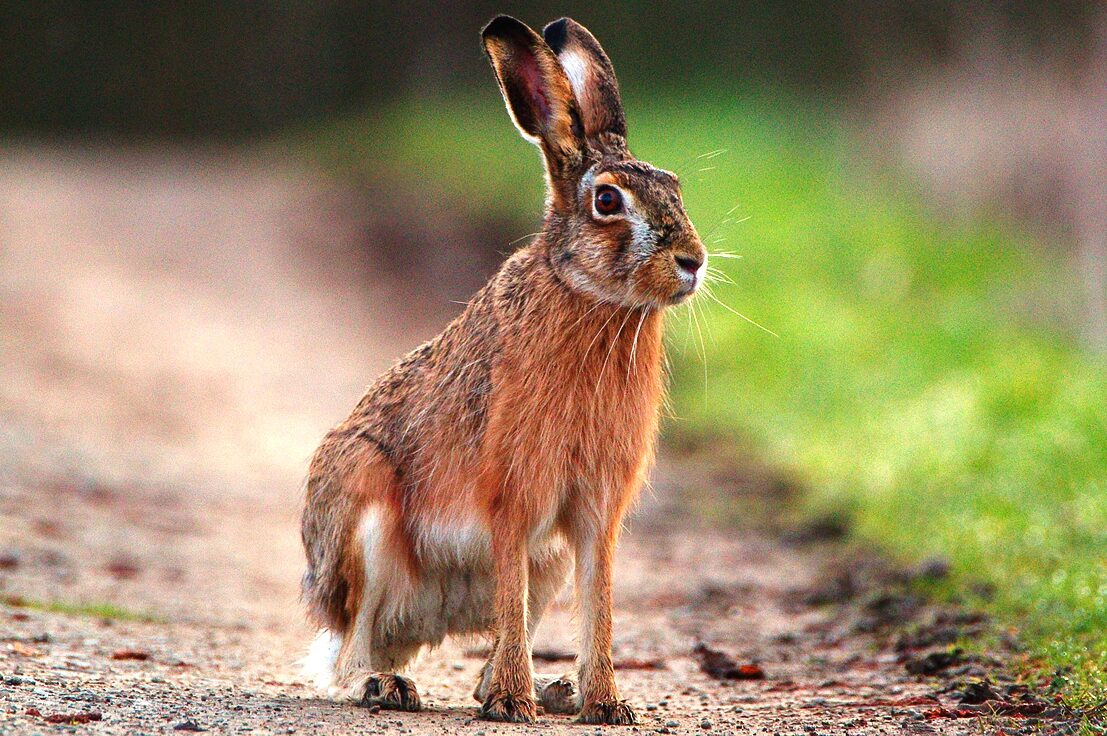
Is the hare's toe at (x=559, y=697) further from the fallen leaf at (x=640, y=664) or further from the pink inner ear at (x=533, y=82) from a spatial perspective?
the pink inner ear at (x=533, y=82)

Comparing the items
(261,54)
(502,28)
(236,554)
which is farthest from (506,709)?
(261,54)

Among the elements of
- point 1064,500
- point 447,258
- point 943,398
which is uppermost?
point 447,258

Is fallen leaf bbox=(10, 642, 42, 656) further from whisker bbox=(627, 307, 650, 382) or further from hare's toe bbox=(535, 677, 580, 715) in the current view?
whisker bbox=(627, 307, 650, 382)

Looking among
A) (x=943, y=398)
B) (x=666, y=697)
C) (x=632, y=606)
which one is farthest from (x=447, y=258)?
(x=666, y=697)

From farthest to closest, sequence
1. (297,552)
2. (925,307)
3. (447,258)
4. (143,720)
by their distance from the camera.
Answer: (447,258) → (925,307) → (297,552) → (143,720)

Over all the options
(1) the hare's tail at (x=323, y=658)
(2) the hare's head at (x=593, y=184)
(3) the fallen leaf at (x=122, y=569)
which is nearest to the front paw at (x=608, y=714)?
(1) the hare's tail at (x=323, y=658)

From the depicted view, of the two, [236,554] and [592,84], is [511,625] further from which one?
[236,554]

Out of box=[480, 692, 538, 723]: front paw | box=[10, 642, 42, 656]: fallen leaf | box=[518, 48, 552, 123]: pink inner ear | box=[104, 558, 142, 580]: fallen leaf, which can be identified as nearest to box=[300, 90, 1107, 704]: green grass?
box=[518, 48, 552, 123]: pink inner ear

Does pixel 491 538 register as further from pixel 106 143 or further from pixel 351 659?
pixel 106 143
